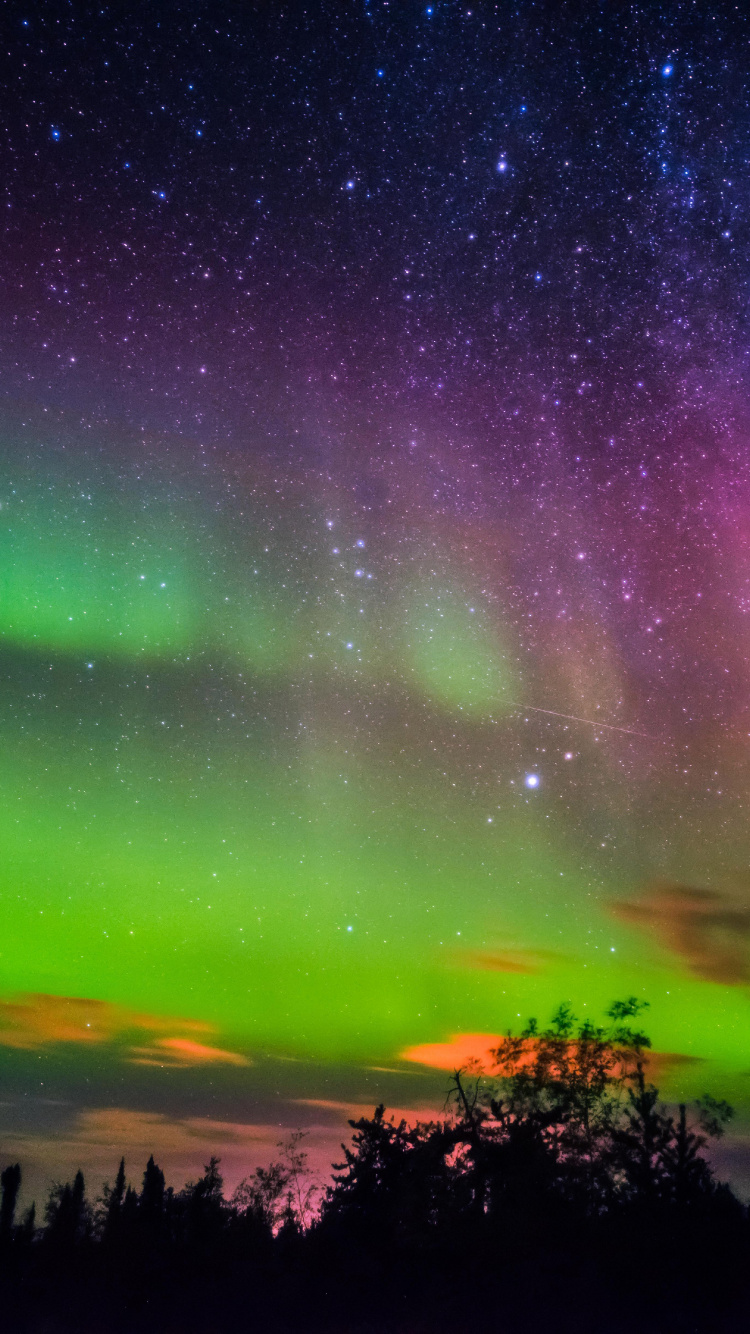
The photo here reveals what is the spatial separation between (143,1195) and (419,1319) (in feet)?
88.6

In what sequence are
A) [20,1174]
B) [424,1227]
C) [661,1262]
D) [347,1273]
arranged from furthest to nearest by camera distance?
[20,1174]
[347,1273]
[424,1227]
[661,1262]

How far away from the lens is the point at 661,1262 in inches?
779

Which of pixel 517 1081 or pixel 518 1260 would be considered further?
pixel 517 1081

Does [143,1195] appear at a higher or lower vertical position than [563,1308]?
lower

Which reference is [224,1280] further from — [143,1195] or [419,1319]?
[143,1195]

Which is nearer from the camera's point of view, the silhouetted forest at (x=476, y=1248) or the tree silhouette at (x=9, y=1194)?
the silhouetted forest at (x=476, y=1248)

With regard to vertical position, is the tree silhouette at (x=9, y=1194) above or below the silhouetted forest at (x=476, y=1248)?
below

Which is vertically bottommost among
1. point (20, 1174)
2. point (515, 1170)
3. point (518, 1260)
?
point (20, 1174)

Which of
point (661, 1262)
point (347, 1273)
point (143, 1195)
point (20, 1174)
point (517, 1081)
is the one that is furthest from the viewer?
point (20, 1174)

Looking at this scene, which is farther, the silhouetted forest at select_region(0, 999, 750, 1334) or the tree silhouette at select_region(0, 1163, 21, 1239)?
the tree silhouette at select_region(0, 1163, 21, 1239)

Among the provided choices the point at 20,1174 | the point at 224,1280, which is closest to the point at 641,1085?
the point at 224,1280

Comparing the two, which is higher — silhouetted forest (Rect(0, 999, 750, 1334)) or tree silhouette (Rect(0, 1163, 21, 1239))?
silhouetted forest (Rect(0, 999, 750, 1334))

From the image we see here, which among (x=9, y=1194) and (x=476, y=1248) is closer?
(x=476, y=1248)

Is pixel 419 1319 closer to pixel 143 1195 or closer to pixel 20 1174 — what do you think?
pixel 143 1195
